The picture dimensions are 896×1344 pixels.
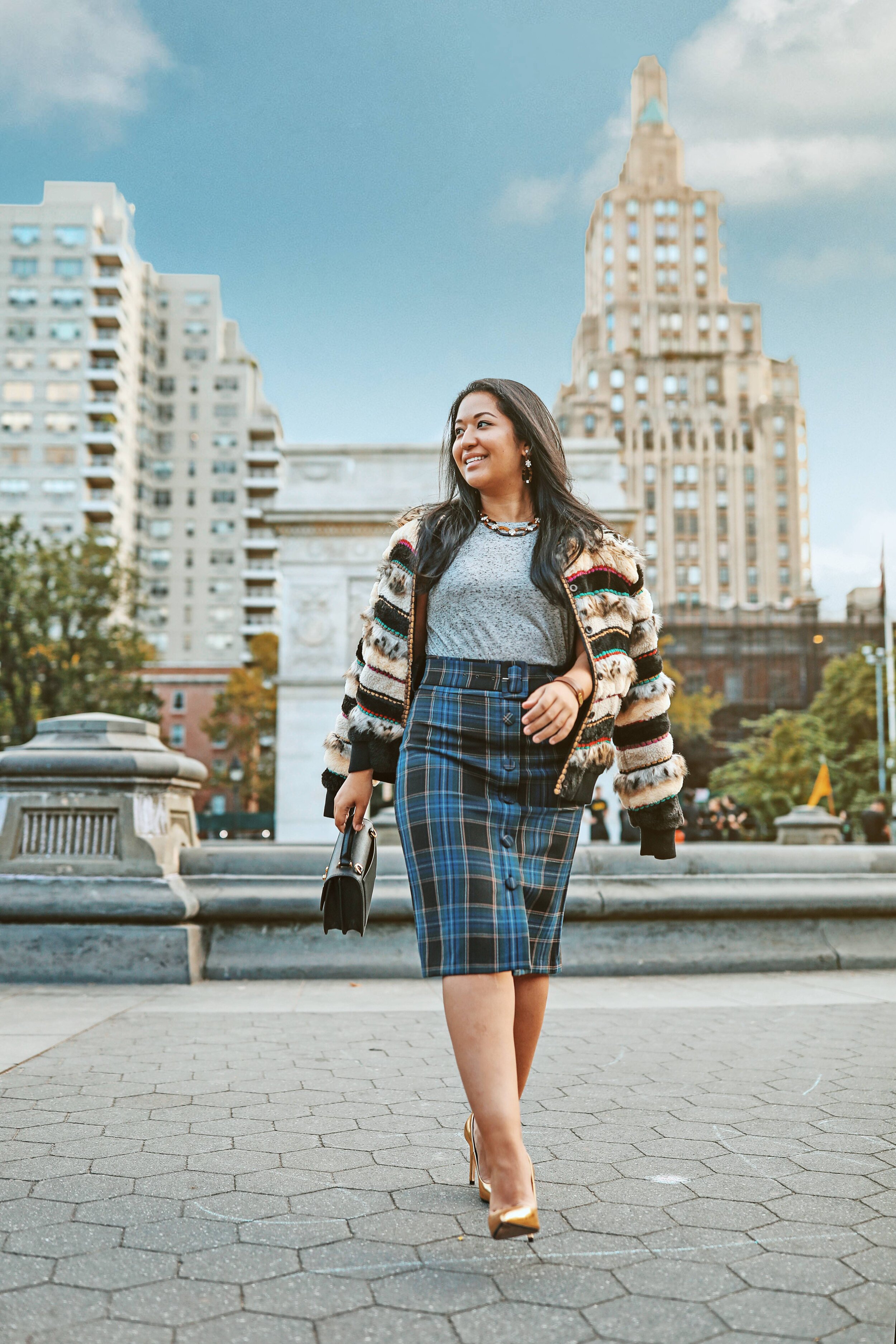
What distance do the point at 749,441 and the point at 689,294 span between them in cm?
1945

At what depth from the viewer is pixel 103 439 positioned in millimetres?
73438

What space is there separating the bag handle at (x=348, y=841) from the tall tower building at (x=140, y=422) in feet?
234

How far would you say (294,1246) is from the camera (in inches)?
94.9

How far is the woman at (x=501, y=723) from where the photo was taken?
254 centimetres

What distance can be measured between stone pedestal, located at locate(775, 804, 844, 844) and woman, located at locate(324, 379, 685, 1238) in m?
13.6

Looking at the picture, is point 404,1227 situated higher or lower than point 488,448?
lower

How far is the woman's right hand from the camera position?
2.82 m

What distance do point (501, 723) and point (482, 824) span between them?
0.24 meters

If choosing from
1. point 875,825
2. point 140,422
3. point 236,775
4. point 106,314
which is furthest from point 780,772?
point 106,314

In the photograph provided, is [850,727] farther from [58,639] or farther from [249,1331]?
[249,1331]

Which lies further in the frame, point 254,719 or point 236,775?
point 236,775

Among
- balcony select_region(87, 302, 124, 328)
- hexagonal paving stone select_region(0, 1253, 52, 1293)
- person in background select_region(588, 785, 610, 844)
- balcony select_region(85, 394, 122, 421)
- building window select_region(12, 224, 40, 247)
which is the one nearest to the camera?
hexagonal paving stone select_region(0, 1253, 52, 1293)

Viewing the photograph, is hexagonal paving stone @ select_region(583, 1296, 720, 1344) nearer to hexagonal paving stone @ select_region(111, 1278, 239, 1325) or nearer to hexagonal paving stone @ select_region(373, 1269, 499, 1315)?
hexagonal paving stone @ select_region(373, 1269, 499, 1315)

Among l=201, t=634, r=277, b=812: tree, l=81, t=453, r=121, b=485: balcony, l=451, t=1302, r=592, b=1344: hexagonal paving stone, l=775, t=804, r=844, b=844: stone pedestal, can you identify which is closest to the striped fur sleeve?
l=451, t=1302, r=592, b=1344: hexagonal paving stone
